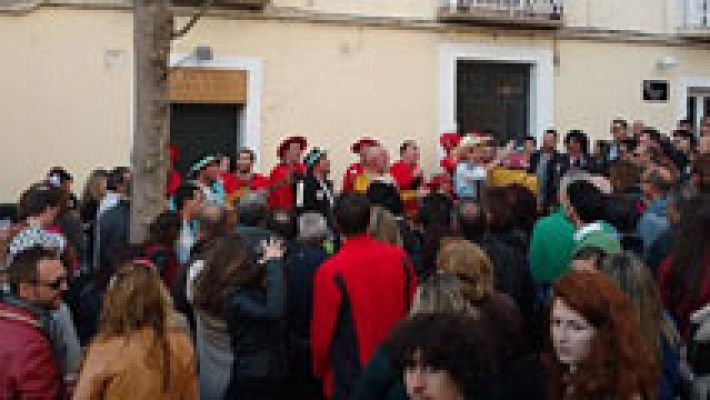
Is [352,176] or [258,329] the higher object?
[352,176]

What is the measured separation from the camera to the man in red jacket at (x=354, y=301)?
196 inches

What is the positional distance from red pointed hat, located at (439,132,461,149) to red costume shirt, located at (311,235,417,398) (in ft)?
28.0

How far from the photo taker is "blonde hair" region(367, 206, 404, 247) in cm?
561

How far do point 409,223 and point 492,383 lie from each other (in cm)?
414

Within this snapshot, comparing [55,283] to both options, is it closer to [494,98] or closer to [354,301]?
[354,301]

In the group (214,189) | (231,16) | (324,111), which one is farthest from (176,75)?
(214,189)

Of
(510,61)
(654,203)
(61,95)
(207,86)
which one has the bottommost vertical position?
(654,203)

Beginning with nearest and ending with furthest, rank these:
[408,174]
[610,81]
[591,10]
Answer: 1. [408,174]
2. [591,10]
3. [610,81]

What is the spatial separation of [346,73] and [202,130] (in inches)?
89.2

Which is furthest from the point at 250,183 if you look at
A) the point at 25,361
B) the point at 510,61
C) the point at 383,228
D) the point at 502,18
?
the point at 25,361

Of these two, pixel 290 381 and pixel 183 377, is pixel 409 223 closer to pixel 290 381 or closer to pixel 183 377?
pixel 290 381

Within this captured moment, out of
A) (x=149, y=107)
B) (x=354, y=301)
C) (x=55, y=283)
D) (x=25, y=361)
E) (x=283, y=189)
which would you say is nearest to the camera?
(x=25, y=361)

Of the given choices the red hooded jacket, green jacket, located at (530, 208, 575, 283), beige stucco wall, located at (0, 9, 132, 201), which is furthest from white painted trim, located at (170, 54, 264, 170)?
the red hooded jacket

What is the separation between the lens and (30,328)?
402 centimetres
